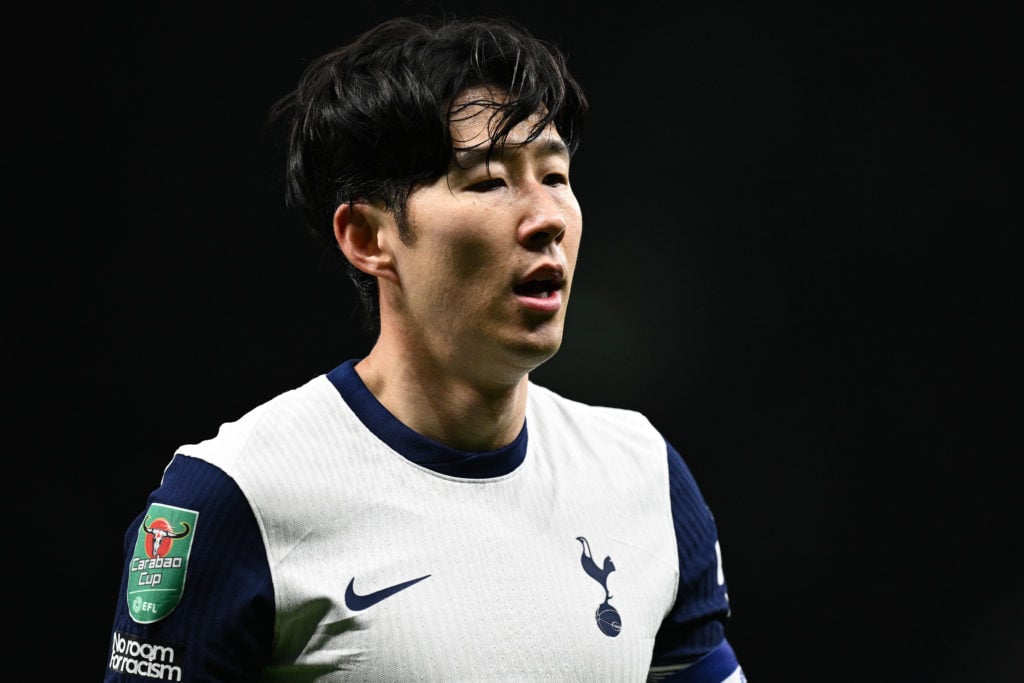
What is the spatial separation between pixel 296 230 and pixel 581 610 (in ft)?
4.96

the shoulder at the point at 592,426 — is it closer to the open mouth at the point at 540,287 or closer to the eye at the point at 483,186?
the open mouth at the point at 540,287

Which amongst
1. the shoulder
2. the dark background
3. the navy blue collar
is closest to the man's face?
the navy blue collar

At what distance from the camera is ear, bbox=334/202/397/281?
1.48m

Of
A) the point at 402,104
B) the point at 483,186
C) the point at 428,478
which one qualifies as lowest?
the point at 428,478

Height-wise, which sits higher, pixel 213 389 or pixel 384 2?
pixel 384 2

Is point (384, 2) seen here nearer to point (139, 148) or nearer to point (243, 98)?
point (243, 98)

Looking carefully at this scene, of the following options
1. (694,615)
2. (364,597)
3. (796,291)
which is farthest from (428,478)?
(796,291)

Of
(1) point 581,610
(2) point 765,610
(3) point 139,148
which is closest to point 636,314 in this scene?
(2) point 765,610

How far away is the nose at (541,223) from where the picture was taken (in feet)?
Answer: 4.56

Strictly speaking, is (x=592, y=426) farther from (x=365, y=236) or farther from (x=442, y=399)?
(x=365, y=236)

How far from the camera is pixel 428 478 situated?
1.46 meters

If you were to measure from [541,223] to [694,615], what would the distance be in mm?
559

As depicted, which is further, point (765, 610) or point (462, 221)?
point (765, 610)

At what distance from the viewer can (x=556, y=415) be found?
1675 mm
